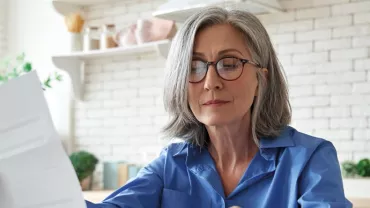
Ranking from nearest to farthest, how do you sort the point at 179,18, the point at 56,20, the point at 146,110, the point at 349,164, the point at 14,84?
the point at 14,84, the point at 349,164, the point at 179,18, the point at 146,110, the point at 56,20

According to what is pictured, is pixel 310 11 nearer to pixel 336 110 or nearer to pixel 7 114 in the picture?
pixel 336 110

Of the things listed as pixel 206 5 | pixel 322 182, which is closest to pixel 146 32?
pixel 206 5

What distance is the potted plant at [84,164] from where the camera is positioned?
4.61 metres

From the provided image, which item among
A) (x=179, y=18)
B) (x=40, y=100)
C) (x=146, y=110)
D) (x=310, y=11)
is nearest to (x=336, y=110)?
(x=310, y=11)

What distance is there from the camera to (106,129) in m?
4.89

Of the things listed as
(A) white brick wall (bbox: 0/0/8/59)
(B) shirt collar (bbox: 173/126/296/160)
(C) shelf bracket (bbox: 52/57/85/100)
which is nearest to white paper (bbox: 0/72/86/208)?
(B) shirt collar (bbox: 173/126/296/160)

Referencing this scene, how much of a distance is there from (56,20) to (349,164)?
2.56 metres

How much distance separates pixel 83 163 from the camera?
15.1ft

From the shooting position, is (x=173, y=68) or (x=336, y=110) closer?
(x=173, y=68)

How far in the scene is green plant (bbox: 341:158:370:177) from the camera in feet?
11.9

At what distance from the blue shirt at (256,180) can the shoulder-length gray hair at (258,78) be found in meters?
0.05

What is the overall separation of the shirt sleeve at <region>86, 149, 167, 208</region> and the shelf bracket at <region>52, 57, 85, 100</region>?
3.02 m

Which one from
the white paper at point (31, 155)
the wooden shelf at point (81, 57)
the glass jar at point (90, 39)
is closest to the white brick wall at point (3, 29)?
the wooden shelf at point (81, 57)

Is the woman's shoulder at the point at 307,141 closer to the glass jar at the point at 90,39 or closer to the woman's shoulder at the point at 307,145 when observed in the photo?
the woman's shoulder at the point at 307,145
